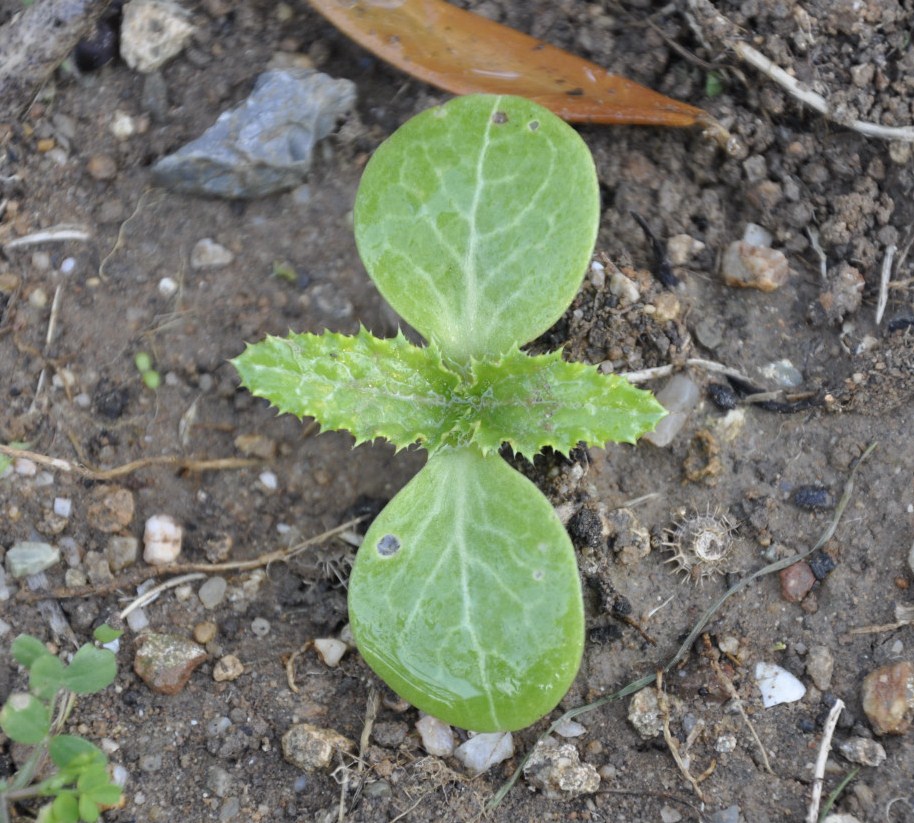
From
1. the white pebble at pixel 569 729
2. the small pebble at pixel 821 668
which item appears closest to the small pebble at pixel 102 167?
the white pebble at pixel 569 729

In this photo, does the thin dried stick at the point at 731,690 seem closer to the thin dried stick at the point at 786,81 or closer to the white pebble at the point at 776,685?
the white pebble at the point at 776,685

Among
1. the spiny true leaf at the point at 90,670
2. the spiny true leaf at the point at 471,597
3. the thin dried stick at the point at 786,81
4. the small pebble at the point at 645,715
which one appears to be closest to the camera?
the spiny true leaf at the point at 90,670

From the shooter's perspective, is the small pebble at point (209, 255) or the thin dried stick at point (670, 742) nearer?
the thin dried stick at point (670, 742)

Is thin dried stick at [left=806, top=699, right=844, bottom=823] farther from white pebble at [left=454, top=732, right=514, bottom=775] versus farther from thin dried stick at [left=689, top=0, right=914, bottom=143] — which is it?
thin dried stick at [left=689, top=0, right=914, bottom=143]

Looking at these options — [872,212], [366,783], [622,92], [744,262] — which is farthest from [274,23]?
[366,783]

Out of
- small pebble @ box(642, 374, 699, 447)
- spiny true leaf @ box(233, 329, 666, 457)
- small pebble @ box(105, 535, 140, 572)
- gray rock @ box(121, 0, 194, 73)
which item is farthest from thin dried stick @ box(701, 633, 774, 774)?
gray rock @ box(121, 0, 194, 73)

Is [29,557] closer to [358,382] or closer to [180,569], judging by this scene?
[180,569]
